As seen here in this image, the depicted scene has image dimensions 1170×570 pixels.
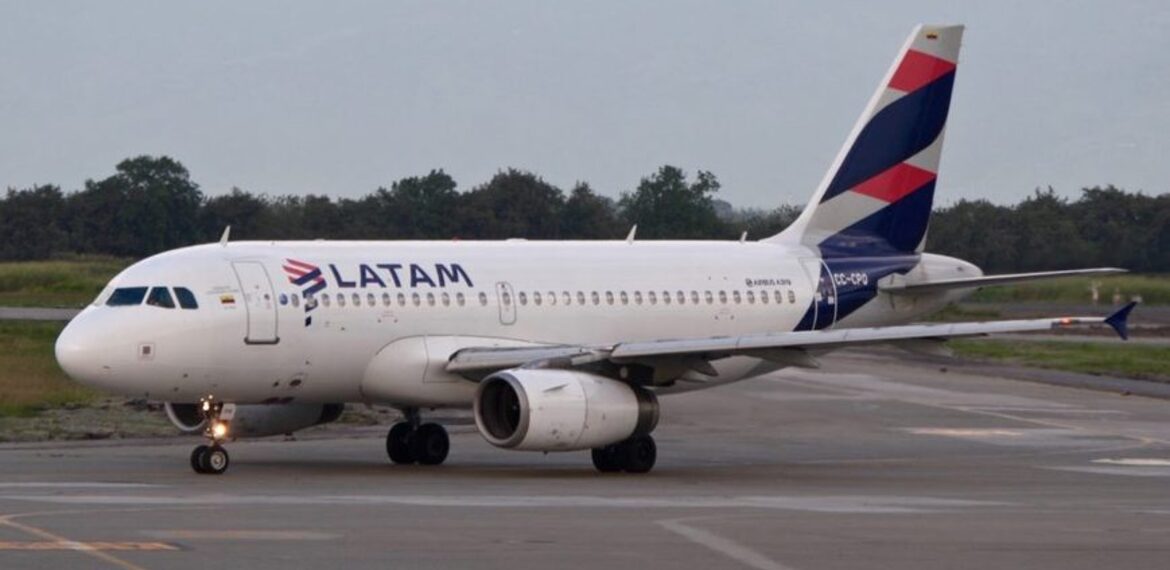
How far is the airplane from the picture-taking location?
2912 cm

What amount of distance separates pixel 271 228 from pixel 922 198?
115 ft

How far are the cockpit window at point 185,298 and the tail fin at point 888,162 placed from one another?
10814 millimetres

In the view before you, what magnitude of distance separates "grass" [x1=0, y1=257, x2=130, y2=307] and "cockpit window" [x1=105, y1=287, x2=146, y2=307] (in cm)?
4174

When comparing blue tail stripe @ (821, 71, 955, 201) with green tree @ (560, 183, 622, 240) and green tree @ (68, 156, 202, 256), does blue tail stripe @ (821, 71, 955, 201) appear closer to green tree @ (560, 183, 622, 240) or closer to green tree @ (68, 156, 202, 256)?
green tree @ (560, 183, 622, 240)

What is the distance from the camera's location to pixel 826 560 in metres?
18.6

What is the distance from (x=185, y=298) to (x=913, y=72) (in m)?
13.1

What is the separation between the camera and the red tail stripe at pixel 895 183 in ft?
120

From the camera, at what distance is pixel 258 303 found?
97.6 feet

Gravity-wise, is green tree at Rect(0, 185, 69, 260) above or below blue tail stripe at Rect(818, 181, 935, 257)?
above

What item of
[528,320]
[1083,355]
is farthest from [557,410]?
[1083,355]

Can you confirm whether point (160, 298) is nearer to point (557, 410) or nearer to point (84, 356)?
point (84, 356)

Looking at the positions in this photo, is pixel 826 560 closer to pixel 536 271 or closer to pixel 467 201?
pixel 536 271

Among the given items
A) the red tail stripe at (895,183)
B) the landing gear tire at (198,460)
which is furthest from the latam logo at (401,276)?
the red tail stripe at (895,183)

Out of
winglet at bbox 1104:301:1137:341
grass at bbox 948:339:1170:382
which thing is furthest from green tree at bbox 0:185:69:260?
winglet at bbox 1104:301:1137:341
